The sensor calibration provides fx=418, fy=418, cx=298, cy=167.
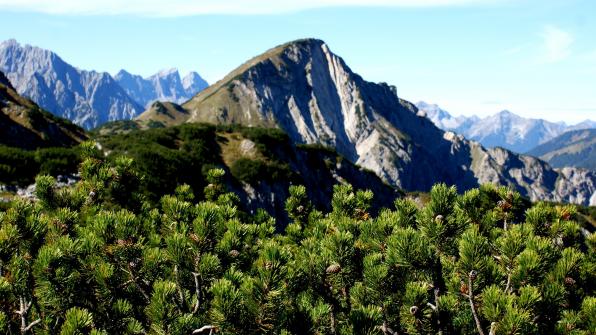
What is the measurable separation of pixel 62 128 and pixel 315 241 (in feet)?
194

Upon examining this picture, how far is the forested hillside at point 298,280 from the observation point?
4.09 m

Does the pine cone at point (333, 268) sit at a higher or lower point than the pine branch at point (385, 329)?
higher

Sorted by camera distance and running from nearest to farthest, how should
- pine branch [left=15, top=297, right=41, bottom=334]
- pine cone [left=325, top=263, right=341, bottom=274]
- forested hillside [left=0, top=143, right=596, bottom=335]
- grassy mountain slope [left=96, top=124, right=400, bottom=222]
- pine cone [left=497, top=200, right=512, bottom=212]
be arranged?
pine branch [left=15, top=297, right=41, bottom=334] < forested hillside [left=0, top=143, right=596, bottom=335] < pine cone [left=325, top=263, right=341, bottom=274] < pine cone [left=497, top=200, right=512, bottom=212] < grassy mountain slope [left=96, top=124, right=400, bottom=222]

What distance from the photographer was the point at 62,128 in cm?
5541

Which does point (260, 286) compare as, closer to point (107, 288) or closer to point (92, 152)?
point (107, 288)

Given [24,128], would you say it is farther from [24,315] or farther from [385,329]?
[385,329]

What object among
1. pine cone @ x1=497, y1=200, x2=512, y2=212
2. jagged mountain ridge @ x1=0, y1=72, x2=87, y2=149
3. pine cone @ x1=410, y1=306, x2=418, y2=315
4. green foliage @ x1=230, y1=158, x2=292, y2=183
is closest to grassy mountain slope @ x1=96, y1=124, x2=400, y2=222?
green foliage @ x1=230, y1=158, x2=292, y2=183

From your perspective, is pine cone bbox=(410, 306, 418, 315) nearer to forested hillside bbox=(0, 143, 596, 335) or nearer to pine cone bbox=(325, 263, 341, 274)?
forested hillside bbox=(0, 143, 596, 335)

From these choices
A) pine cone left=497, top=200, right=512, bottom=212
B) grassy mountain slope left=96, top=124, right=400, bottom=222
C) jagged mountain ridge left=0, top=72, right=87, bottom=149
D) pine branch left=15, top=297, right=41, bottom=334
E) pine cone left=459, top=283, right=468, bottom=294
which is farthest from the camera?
grassy mountain slope left=96, top=124, right=400, bottom=222

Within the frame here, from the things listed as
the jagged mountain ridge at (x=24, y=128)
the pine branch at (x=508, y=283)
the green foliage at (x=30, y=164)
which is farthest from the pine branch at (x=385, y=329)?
the jagged mountain ridge at (x=24, y=128)

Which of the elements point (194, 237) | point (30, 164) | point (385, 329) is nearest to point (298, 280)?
point (385, 329)

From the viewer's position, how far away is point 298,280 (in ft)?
15.9

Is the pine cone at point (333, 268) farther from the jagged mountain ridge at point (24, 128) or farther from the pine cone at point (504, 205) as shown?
the jagged mountain ridge at point (24, 128)

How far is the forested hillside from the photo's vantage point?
13.4ft
